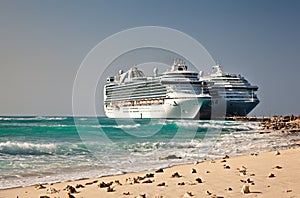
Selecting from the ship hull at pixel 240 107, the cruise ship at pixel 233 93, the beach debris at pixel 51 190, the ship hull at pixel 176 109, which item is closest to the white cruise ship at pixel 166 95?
→ the ship hull at pixel 176 109

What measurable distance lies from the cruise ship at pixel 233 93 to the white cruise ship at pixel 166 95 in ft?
15.0

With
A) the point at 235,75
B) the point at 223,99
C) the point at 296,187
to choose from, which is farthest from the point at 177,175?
the point at 235,75

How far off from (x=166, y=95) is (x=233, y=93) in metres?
13.2

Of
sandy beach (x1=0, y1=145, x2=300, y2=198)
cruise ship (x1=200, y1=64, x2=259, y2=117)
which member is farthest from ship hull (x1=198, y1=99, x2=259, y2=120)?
sandy beach (x1=0, y1=145, x2=300, y2=198)

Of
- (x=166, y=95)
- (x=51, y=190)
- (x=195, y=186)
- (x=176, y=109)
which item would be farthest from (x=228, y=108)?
(x=51, y=190)

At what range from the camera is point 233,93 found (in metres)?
64.4

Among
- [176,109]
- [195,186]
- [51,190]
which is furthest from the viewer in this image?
[176,109]

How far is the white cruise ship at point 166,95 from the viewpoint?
5669 cm

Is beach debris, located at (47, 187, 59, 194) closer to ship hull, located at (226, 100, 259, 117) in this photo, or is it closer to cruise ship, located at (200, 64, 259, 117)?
cruise ship, located at (200, 64, 259, 117)

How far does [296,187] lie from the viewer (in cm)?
→ 527

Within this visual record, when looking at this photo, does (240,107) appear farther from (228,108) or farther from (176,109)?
(176,109)

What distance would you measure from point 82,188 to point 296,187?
3332 millimetres

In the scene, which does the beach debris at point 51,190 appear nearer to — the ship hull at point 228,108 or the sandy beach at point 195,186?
A: the sandy beach at point 195,186

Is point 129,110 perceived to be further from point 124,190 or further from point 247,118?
point 124,190
